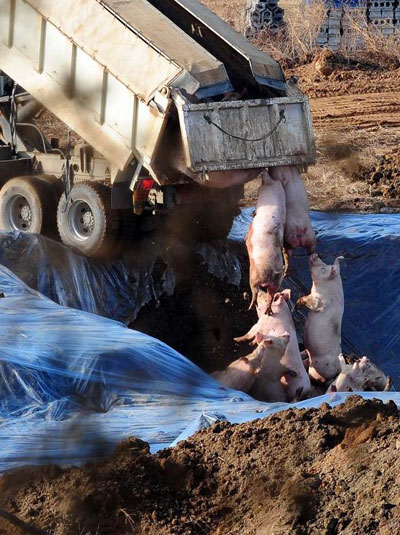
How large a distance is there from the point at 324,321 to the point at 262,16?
13.7 m

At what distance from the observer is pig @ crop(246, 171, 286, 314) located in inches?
420

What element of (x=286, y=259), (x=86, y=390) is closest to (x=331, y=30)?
(x=286, y=259)

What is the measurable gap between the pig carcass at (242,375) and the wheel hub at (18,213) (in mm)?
3780

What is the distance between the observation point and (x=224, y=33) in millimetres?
12102

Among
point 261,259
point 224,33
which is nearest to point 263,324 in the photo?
point 261,259

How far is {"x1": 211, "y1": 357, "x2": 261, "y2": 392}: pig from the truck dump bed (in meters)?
1.97

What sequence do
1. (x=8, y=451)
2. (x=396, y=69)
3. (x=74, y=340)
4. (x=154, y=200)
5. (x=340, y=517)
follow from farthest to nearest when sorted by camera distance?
(x=396, y=69)
(x=154, y=200)
(x=74, y=340)
(x=8, y=451)
(x=340, y=517)

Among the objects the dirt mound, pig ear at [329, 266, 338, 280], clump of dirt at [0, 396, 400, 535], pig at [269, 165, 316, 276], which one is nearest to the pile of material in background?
the dirt mound

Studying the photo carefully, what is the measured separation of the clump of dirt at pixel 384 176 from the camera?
15.9 m

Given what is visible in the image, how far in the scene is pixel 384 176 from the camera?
53.6 feet

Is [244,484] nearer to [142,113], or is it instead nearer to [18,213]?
[142,113]

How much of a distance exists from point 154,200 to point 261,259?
4.84 ft

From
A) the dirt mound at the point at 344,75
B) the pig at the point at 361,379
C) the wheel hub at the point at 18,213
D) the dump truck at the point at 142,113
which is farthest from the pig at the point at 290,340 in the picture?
the dirt mound at the point at 344,75

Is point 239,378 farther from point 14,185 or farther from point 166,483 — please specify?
point 14,185
